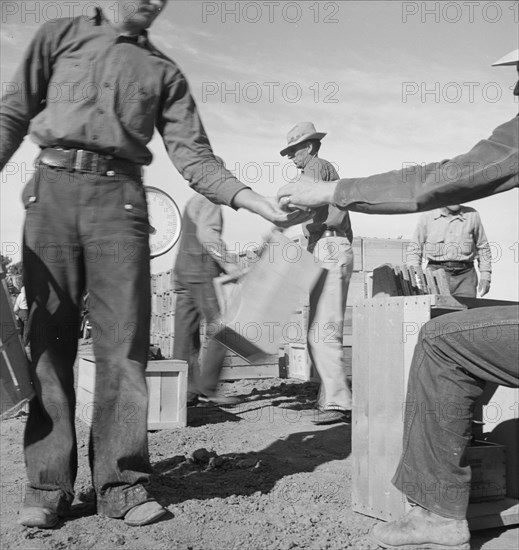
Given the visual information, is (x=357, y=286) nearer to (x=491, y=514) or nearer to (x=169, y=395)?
(x=169, y=395)

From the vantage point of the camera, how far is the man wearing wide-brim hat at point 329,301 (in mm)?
5691

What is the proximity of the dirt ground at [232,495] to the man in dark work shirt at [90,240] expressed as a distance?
6.7 inches

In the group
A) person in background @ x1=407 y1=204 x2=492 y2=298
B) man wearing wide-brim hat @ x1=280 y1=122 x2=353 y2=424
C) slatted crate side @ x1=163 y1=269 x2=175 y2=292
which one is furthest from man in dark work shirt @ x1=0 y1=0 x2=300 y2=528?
slatted crate side @ x1=163 y1=269 x2=175 y2=292

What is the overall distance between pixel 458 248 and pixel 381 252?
246 inches

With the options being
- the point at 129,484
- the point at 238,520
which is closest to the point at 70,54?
the point at 129,484

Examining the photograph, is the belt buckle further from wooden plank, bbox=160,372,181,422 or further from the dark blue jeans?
the dark blue jeans

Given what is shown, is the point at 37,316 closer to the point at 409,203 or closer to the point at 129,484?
the point at 129,484

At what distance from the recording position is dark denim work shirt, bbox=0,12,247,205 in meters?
3.03

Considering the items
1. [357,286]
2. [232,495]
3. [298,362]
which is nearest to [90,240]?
[232,495]

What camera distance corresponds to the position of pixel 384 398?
3146mm

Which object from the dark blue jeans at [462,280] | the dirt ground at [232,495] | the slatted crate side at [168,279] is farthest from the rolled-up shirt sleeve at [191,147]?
the slatted crate side at [168,279]

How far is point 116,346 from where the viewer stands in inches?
121

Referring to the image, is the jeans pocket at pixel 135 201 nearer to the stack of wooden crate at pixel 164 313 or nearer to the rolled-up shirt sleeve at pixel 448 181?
the rolled-up shirt sleeve at pixel 448 181

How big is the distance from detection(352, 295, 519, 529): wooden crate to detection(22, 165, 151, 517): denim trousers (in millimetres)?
1024
